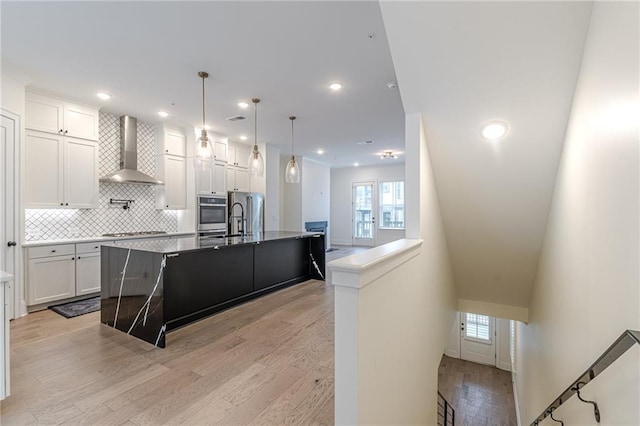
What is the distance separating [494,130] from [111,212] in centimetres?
541

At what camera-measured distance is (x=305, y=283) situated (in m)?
4.96

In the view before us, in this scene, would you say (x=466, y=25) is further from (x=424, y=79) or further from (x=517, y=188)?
(x=517, y=188)

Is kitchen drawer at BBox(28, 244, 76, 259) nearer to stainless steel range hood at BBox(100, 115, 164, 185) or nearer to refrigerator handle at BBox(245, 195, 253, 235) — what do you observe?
stainless steel range hood at BBox(100, 115, 164, 185)

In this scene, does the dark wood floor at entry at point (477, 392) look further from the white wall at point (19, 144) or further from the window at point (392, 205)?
the white wall at point (19, 144)

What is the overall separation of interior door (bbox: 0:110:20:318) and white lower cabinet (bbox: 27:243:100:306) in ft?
0.70

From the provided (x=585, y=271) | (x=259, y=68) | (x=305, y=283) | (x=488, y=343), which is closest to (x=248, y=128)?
(x=259, y=68)

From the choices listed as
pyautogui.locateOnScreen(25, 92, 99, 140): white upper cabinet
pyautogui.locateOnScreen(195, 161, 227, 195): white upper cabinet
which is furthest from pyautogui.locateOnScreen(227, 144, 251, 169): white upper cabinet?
pyautogui.locateOnScreen(25, 92, 99, 140): white upper cabinet

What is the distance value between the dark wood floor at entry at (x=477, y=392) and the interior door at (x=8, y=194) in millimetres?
6372

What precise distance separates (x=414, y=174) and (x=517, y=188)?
3.37ft

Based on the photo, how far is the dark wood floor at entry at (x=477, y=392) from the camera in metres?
4.56

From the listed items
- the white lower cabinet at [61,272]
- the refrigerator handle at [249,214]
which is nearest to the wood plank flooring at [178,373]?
the white lower cabinet at [61,272]

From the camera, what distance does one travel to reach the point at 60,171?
13.2 feet

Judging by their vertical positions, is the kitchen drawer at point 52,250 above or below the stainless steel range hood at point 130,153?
below

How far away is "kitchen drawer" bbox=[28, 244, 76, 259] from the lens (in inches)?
143
